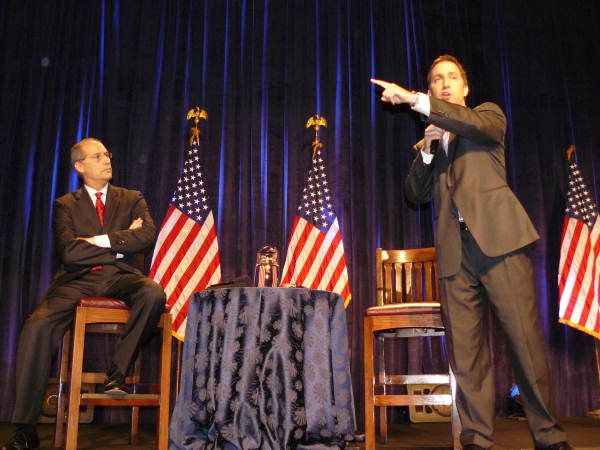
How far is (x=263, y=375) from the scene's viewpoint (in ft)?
8.89


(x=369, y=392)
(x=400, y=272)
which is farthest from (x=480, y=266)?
(x=400, y=272)

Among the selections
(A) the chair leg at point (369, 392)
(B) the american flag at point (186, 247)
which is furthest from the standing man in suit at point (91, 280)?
(A) the chair leg at point (369, 392)

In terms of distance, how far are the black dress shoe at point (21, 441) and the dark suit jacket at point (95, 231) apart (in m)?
0.83

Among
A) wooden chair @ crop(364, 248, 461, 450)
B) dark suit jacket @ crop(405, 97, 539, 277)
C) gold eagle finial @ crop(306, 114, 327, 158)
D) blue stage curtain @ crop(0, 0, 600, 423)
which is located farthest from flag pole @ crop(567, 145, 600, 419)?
dark suit jacket @ crop(405, 97, 539, 277)

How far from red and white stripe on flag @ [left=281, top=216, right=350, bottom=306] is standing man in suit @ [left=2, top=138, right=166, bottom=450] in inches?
51.1

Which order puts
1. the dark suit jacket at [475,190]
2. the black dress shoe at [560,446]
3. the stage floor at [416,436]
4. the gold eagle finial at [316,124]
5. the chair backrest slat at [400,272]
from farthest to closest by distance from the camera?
1. the gold eagle finial at [316,124]
2. the chair backrest slat at [400,272]
3. the stage floor at [416,436]
4. the dark suit jacket at [475,190]
5. the black dress shoe at [560,446]

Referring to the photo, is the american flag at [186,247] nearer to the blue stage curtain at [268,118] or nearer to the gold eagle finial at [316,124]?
the blue stage curtain at [268,118]

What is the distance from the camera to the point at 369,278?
16.0 ft

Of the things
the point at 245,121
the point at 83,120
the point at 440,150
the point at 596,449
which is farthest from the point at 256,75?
the point at 596,449

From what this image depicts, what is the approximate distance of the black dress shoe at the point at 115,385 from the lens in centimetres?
291

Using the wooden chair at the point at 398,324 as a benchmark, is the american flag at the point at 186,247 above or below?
above

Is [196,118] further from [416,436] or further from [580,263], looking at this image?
[580,263]

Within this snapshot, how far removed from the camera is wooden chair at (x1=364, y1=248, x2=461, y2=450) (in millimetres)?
3105

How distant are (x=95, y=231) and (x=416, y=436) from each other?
2427 millimetres
